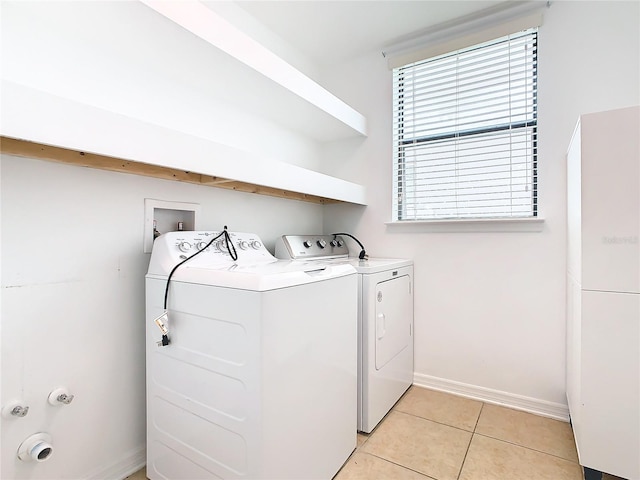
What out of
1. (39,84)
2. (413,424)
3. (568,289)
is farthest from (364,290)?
(39,84)

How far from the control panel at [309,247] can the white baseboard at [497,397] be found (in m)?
1.04

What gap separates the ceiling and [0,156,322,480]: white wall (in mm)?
1345

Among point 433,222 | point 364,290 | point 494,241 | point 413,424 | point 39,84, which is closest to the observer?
point 39,84

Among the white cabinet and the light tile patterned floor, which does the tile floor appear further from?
the white cabinet

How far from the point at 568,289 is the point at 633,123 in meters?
0.92

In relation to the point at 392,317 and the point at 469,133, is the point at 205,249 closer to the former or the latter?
the point at 392,317

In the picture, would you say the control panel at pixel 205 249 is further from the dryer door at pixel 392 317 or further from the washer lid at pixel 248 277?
the dryer door at pixel 392 317

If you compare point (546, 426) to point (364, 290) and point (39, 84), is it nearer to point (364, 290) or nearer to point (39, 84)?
point (364, 290)

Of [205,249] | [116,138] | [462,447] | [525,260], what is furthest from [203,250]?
[525,260]

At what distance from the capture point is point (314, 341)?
1.23 m

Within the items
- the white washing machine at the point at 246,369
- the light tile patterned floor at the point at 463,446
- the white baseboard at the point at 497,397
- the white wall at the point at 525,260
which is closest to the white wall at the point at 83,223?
the white washing machine at the point at 246,369

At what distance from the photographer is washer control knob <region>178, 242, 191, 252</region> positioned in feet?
4.45

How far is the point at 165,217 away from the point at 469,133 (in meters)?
1.92

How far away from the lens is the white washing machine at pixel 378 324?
1.63 m
